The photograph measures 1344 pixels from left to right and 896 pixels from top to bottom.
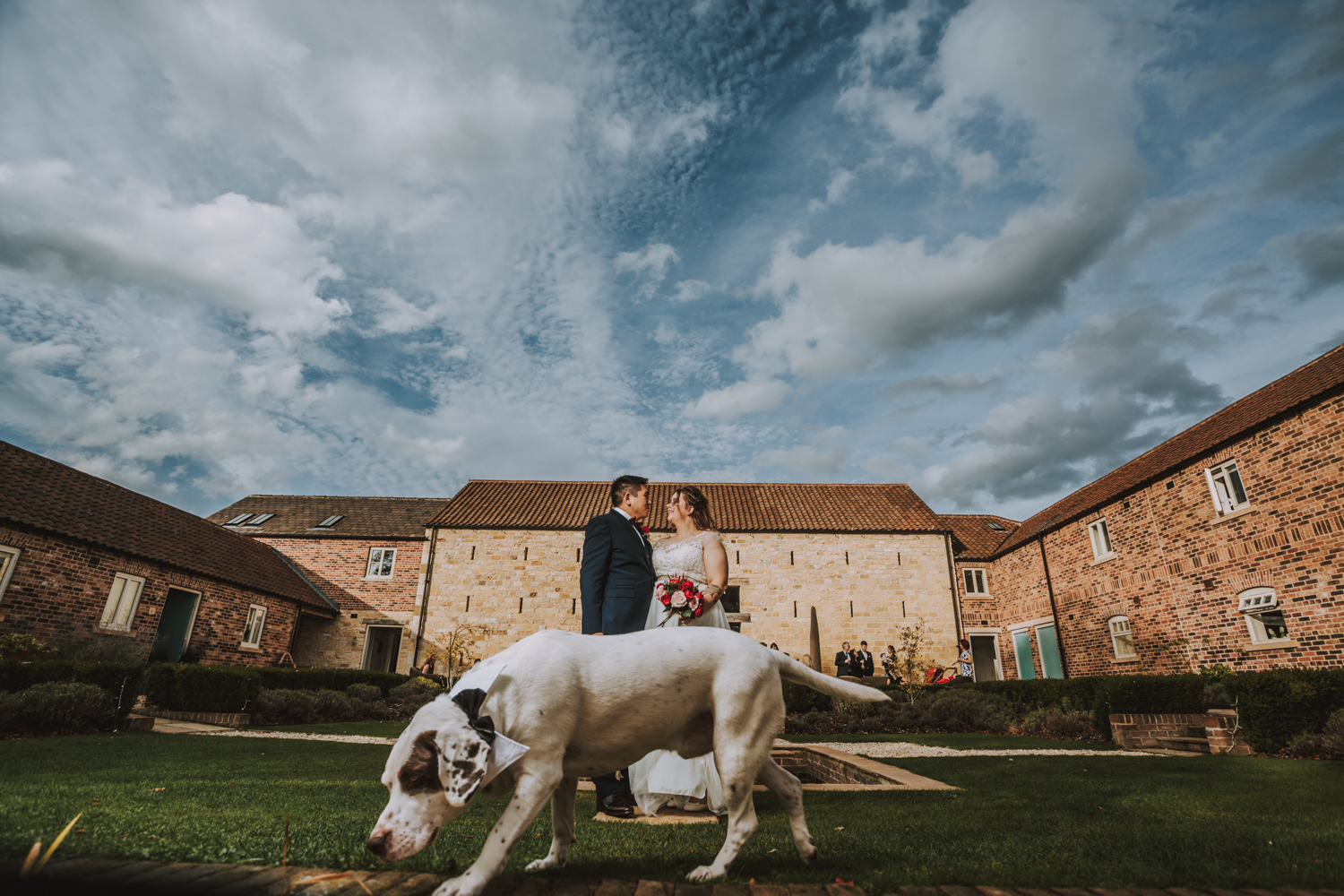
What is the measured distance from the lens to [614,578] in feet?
13.9

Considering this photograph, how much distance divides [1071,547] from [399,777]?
21.7 m

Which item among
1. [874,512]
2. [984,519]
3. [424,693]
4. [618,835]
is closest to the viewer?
[618,835]

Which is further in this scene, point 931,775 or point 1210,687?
point 1210,687

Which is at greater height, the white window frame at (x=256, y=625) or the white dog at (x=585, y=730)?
the white window frame at (x=256, y=625)

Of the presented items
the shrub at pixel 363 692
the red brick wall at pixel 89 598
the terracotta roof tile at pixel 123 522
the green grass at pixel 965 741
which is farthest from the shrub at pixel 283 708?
the green grass at pixel 965 741

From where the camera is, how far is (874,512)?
2512 centimetres

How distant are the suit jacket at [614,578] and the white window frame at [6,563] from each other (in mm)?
15471

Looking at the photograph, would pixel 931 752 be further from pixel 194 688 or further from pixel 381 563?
pixel 381 563

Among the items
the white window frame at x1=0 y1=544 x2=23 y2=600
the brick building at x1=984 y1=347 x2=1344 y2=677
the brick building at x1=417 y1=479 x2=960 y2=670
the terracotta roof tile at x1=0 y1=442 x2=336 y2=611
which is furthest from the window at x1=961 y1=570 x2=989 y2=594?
the white window frame at x1=0 y1=544 x2=23 y2=600

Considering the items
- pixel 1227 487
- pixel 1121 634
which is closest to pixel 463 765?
pixel 1227 487

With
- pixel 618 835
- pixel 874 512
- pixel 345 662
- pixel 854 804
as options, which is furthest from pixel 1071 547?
pixel 345 662

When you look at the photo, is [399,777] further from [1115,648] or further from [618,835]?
[1115,648]

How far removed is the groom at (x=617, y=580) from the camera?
4.11 metres

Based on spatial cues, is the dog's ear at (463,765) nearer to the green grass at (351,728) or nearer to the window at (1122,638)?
the green grass at (351,728)
